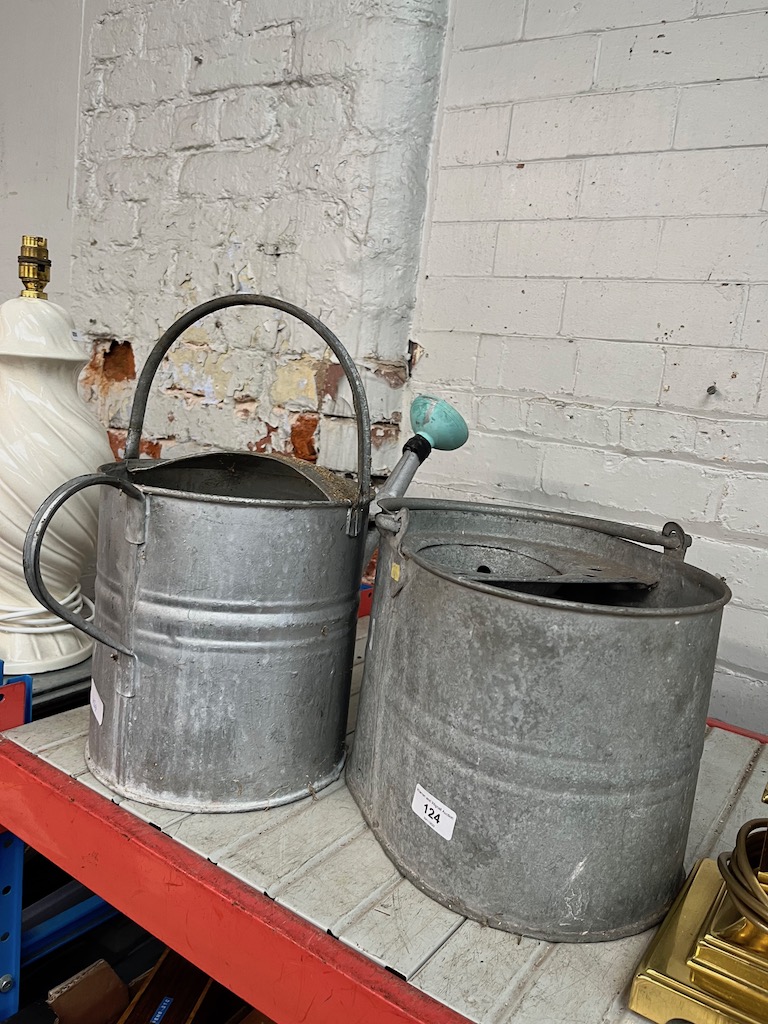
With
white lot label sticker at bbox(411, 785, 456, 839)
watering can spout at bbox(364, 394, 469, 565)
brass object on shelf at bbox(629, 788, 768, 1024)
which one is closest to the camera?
brass object on shelf at bbox(629, 788, 768, 1024)

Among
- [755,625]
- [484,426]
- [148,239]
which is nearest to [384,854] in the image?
[755,625]

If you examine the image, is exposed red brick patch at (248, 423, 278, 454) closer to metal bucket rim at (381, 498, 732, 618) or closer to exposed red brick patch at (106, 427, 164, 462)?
exposed red brick patch at (106, 427, 164, 462)

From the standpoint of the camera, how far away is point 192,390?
6.04ft

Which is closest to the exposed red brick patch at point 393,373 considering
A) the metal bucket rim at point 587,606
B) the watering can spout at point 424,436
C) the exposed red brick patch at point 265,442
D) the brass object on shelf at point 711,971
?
the exposed red brick patch at point 265,442

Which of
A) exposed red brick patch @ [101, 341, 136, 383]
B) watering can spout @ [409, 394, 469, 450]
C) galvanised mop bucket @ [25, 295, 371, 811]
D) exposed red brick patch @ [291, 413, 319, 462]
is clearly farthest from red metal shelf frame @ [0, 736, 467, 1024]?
exposed red brick patch @ [101, 341, 136, 383]

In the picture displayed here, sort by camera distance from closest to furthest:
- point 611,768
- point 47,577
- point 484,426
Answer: point 611,768 → point 47,577 → point 484,426

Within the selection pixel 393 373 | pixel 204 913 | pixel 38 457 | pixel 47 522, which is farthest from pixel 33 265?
pixel 204 913

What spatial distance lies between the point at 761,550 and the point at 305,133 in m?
1.24

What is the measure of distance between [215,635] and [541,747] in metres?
0.34

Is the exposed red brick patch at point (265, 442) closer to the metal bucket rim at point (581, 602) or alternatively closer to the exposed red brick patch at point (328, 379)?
the exposed red brick patch at point (328, 379)

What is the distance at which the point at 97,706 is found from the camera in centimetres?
83

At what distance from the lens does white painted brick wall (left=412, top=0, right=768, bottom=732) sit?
1276 mm

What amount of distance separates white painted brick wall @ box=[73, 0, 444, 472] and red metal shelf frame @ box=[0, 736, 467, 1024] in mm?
969

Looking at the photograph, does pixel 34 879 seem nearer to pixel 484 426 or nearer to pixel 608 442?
pixel 484 426
